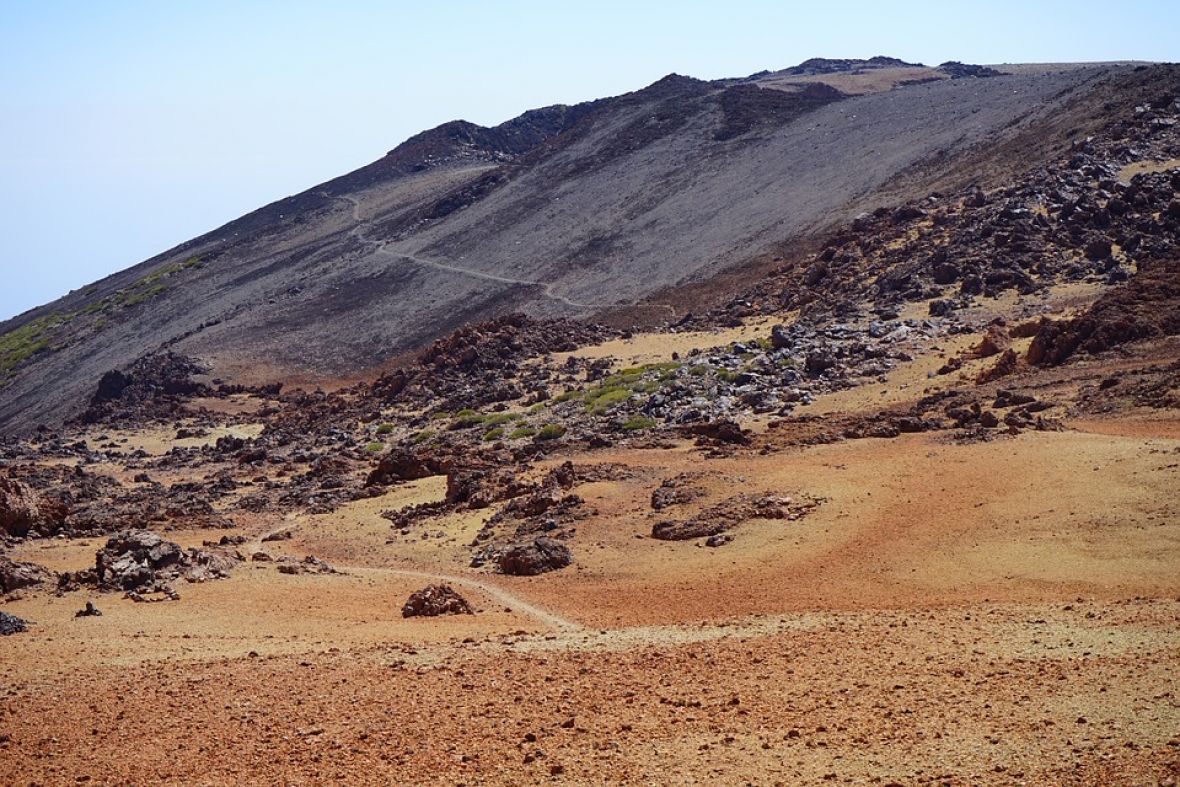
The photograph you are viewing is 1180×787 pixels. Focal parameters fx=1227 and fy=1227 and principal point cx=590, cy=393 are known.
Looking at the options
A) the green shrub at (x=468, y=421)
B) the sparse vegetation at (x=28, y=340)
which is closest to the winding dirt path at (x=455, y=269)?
the green shrub at (x=468, y=421)

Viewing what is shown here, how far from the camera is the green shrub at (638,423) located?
3009cm

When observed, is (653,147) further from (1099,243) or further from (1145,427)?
(1145,427)

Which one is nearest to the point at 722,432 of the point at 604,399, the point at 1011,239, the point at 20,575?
the point at 604,399

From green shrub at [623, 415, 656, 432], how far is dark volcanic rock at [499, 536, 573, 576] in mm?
9636

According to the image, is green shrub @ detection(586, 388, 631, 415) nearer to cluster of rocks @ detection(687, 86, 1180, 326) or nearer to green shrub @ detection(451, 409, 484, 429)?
green shrub @ detection(451, 409, 484, 429)

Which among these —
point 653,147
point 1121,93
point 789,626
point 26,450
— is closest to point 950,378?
point 789,626

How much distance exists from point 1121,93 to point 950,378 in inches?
1077

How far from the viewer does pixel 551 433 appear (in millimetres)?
32219

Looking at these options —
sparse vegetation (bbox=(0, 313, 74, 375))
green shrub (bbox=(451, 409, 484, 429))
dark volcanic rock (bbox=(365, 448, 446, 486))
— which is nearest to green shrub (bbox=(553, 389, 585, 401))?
green shrub (bbox=(451, 409, 484, 429))

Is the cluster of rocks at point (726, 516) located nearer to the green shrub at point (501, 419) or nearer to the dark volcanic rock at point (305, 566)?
the dark volcanic rock at point (305, 566)

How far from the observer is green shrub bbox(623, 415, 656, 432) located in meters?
30.1

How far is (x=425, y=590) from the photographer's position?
17.6 metres

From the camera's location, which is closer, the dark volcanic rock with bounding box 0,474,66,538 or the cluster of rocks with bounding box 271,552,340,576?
the cluster of rocks with bounding box 271,552,340,576

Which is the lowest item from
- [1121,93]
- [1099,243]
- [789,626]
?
[789,626]
